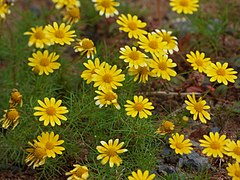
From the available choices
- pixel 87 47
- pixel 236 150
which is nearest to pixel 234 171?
pixel 236 150

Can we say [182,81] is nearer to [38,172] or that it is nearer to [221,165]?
[221,165]

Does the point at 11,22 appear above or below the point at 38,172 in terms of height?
above

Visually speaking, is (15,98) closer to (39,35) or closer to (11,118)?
(11,118)

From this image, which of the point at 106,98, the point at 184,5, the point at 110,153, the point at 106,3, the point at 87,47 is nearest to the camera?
the point at 110,153

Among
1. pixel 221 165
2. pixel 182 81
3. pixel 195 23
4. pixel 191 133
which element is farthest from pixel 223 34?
pixel 221 165

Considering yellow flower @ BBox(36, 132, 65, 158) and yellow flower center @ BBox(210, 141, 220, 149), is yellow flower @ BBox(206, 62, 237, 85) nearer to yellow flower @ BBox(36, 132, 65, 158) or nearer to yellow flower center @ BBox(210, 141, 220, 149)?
yellow flower center @ BBox(210, 141, 220, 149)

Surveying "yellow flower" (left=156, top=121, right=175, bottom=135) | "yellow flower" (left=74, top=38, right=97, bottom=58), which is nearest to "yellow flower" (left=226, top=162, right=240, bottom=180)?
"yellow flower" (left=156, top=121, right=175, bottom=135)
